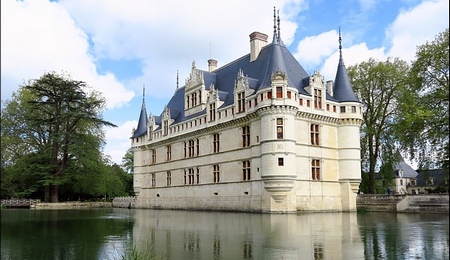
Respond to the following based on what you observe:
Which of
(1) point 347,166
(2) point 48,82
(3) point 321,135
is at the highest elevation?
(2) point 48,82

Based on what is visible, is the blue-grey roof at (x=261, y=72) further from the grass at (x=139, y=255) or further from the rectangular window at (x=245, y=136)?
the grass at (x=139, y=255)

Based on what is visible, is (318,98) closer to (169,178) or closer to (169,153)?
(169,153)

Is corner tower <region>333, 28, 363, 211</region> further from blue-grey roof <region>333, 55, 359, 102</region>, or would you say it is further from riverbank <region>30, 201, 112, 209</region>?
riverbank <region>30, 201, 112, 209</region>

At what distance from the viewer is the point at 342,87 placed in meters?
32.2

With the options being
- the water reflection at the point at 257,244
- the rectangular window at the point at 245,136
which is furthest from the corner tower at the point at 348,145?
the water reflection at the point at 257,244

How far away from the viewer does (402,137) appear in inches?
922

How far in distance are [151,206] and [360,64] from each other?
24.0 metres

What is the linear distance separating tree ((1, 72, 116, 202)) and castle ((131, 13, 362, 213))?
31.6 ft

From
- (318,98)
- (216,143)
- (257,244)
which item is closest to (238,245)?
(257,244)

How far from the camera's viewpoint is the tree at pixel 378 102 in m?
34.4

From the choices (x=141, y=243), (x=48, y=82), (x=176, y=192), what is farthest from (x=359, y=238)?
(x=48, y=82)

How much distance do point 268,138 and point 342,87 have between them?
831 centimetres

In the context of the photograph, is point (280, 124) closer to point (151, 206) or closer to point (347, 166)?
point (347, 166)

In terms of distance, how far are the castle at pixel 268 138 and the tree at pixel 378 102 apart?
12.5 ft
